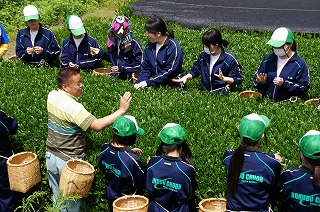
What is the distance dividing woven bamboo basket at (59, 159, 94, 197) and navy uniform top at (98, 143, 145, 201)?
0.61 feet

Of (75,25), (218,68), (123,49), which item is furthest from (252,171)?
(75,25)

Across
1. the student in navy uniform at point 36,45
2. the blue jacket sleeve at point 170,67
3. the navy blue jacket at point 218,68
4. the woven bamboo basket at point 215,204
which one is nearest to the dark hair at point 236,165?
the woven bamboo basket at point 215,204

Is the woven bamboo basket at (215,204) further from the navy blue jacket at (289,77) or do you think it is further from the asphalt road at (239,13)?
the asphalt road at (239,13)

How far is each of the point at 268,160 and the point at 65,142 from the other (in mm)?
2220

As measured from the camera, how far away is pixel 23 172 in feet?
19.8

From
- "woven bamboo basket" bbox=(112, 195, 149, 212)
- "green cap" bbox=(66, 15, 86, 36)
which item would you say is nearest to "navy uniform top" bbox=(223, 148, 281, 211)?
"woven bamboo basket" bbox=(112, 195, 149, 212)

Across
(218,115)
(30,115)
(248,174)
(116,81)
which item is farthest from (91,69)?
(248,174)

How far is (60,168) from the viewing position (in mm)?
5961

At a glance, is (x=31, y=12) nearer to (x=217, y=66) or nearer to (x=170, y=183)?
(x=217, y=66)

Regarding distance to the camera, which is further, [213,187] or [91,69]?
[91,69]

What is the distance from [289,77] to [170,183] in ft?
9.04

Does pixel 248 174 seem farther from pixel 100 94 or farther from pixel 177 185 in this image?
pixel 100 94

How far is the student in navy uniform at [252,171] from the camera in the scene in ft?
15.6

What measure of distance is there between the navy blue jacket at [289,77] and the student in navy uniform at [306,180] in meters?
2.50
